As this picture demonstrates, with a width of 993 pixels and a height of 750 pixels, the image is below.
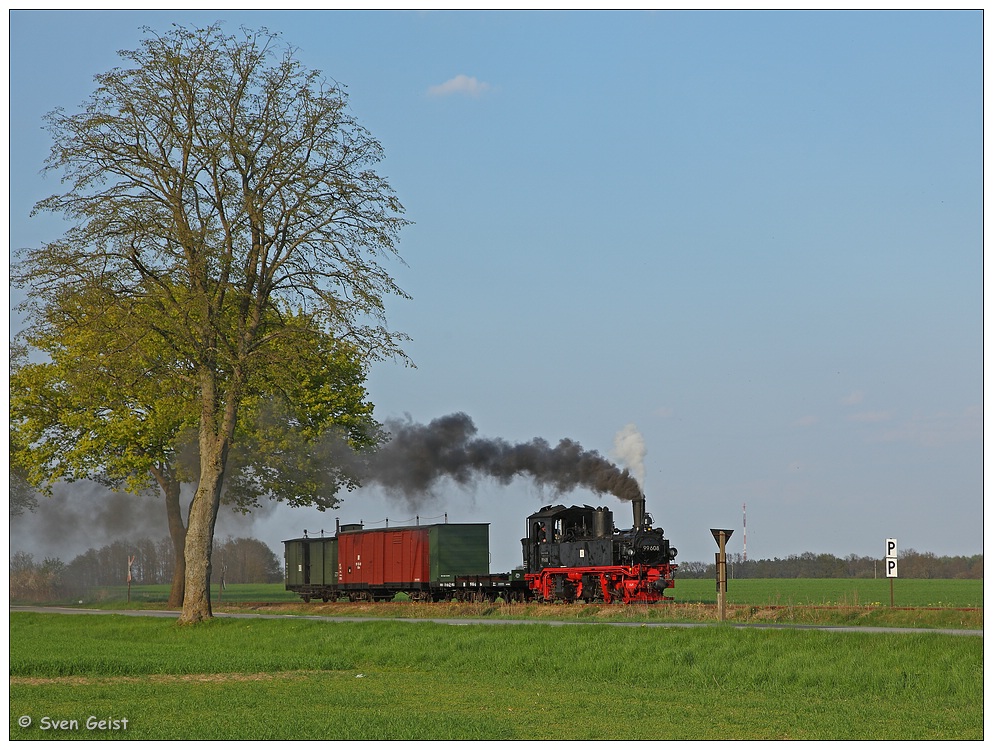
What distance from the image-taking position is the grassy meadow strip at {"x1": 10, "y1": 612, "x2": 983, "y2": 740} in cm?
1598

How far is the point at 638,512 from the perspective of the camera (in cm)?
4097

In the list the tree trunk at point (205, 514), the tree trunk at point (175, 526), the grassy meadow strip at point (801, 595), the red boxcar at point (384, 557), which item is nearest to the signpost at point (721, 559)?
the grassy meadow strip at point (801, 595)

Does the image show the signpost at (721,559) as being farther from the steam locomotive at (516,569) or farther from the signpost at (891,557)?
the steam locomotive at (516,569)

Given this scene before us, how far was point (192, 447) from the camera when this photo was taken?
48.7 meters

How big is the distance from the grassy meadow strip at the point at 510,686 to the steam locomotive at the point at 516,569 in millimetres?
11887

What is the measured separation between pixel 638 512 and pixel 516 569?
6.08 meters

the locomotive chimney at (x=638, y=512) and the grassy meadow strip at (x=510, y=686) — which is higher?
the locomotive chimney at (x=638, y=512)

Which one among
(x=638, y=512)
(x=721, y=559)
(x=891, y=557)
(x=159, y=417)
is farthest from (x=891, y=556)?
(x=159, y=417)

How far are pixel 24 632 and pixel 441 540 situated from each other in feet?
50.5

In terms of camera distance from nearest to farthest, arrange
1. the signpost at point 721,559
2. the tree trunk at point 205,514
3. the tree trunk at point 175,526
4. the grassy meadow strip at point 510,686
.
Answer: the grassy meadow strip at point 510,686 < the signpost at point 721,559 < the tree trunk at point 205,514 < the tree trunk at point 175,526

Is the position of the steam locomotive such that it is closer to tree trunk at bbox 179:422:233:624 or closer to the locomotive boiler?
the locomotive boiler

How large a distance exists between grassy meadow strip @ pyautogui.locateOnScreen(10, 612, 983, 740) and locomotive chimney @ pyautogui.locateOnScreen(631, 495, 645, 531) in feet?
41.3

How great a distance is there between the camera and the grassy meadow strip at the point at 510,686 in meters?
16.0

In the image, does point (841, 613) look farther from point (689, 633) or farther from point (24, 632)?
point (24, 632)
